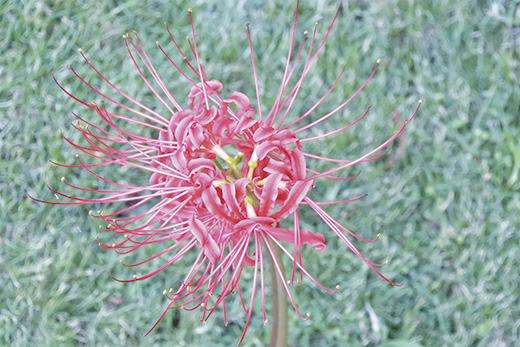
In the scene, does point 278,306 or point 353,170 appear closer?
point 278,306

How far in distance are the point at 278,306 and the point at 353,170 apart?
0.84 m

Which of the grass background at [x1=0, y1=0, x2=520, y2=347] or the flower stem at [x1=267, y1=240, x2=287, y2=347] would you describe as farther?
the grass background at [x1=0, y1=0, x2=520, y2=347]

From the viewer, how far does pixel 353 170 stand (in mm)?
2115

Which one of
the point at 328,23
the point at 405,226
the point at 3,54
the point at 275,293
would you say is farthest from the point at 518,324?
the point at 3,54

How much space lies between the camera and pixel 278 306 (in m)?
1.42

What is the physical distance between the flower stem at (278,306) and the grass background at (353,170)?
1.83 ft

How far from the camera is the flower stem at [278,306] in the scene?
1373 millimetres

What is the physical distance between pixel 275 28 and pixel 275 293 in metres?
1.22

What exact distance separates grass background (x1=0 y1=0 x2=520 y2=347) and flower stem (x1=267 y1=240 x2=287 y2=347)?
557 millimetres

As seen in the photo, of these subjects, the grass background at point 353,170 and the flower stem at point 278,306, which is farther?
the grass background at point 353,170

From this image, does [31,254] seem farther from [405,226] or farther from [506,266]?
[506,266]

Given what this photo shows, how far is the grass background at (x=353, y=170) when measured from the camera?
2.05 meters

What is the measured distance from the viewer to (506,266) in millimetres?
2057

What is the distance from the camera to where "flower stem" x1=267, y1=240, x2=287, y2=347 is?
1373 millimetres
